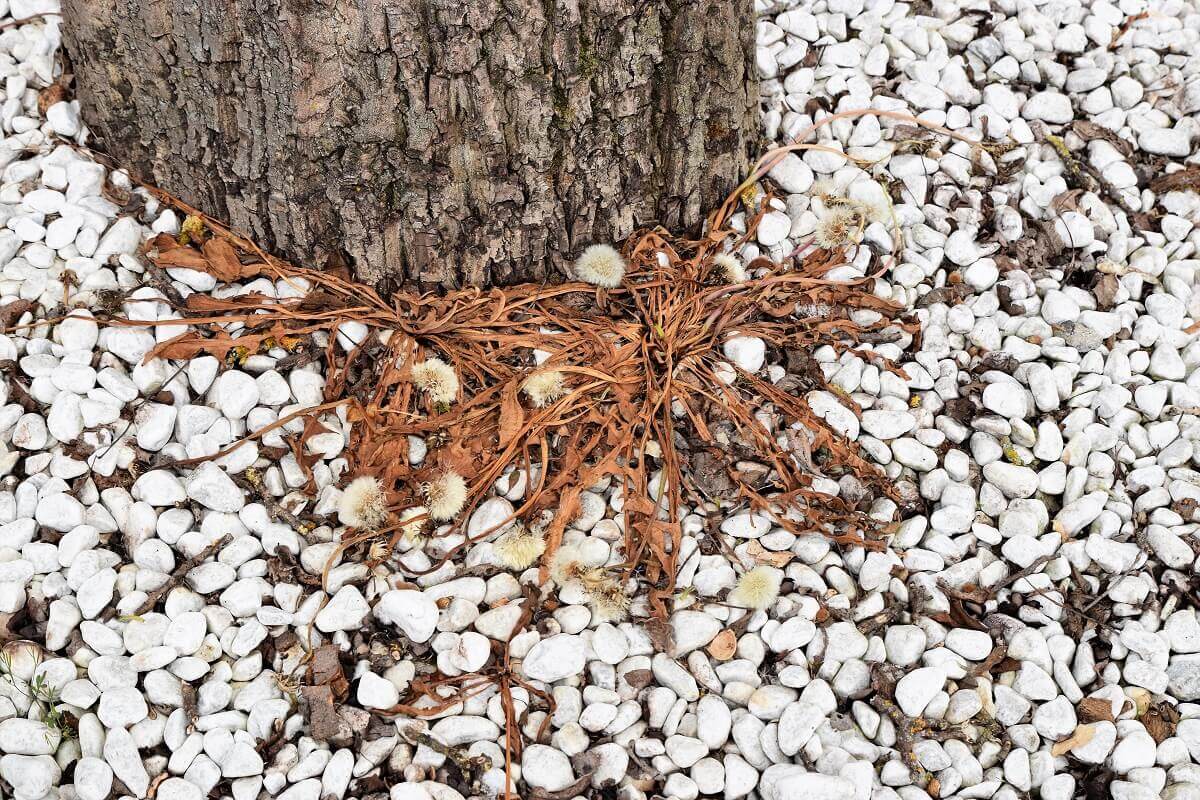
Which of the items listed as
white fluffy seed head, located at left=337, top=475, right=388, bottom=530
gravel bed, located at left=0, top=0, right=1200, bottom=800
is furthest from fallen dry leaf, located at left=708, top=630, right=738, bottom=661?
white fluffy seed head, located at left=337, top=475, right=388, bottom=530

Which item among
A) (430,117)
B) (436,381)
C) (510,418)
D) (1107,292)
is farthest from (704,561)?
(1107,292)

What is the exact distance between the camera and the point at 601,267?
1884 mm

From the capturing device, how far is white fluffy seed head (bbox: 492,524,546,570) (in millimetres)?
1694

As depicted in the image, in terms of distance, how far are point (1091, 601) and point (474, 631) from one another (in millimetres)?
1042

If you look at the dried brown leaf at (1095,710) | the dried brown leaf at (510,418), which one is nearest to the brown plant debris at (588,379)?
the dried brown leaf at (510,418)

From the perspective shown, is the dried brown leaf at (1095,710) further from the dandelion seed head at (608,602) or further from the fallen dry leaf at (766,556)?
the dandelion seed head at (608,602)

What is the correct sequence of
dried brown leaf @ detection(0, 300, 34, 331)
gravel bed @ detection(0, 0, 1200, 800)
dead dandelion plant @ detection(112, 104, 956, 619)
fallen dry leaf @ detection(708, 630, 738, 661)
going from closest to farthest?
1. gravel bed @ detection(0, 0, 1200, 800)
2. fallen dry leaf @ detection(708, 630, 738, 661)
3. dead dandelion plant @ detection(112, 104, 956, 619)
4. dried brown leaf @ detection(0, 300, 34, 331)

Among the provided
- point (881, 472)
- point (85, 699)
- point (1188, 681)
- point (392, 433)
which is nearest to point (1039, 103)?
point (881, 472)

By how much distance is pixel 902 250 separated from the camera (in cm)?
206

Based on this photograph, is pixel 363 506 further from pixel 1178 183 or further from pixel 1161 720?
pixel 1178 183

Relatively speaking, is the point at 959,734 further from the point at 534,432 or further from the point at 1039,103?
the point at 1039,103

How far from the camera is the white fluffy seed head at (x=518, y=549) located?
1.69m

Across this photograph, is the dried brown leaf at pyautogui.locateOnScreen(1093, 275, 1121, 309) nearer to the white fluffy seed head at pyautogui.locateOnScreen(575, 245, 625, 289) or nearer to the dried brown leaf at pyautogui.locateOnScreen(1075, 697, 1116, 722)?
the dried brown leaf at pyautogui.locateOnScreen(1075, 697, 1116, 722)

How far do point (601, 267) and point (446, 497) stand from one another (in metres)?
Answer: 0.52
